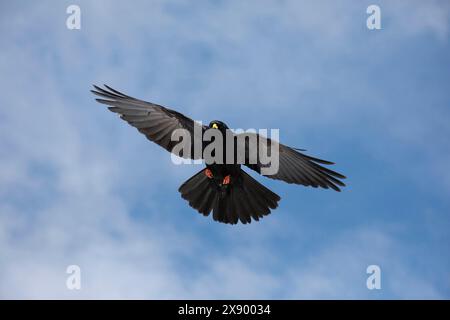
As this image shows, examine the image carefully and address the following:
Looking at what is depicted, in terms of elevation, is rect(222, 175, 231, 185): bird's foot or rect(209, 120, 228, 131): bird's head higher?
rect(209, 120, 228, 131): bird's head

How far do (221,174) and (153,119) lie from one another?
5.64 ft

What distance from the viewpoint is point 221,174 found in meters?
12.7

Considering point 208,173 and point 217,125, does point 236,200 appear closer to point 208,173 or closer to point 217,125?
point 208,173

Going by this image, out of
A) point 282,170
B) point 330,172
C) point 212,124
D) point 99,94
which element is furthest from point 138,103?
point 330,172

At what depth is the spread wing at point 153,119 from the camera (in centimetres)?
1202

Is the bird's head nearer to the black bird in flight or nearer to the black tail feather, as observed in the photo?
the black bird in flight

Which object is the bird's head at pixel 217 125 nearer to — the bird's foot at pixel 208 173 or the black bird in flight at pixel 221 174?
the black bird in flight at pixel 221 174

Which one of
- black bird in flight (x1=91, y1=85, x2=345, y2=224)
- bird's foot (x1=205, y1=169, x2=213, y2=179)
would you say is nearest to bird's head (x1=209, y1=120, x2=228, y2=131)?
black bird in flight (x1=91, y1=85, x2=345, y2=224)

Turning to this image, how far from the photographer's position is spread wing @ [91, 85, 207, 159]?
12023 millimetres

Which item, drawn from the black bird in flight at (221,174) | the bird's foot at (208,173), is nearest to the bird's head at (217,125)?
the black bird in flight at (221,174)

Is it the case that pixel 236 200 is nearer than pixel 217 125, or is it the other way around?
pixel 217 125

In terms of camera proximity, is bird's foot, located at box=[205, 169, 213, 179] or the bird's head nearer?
the bird's head

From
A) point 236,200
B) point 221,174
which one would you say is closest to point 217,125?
point 221,174
